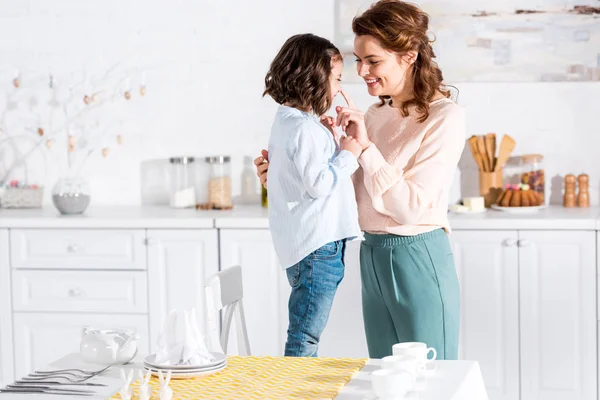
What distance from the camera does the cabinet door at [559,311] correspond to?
329cm

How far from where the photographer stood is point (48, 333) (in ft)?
11.9

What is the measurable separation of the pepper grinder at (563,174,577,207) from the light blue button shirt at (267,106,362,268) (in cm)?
150

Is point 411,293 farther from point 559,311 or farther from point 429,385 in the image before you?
point 559,311

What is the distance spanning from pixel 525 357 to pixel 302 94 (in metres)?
1.49

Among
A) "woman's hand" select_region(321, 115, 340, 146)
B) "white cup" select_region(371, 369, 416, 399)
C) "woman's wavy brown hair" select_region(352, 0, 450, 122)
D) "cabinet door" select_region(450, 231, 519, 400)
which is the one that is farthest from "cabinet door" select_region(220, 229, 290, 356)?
"white cup" select_region(371, 369, 416, 399)

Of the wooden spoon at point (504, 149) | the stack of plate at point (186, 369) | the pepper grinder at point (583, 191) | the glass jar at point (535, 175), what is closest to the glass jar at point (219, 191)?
the wooden spoon at point (504, 149)

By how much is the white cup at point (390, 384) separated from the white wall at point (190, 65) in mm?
2344

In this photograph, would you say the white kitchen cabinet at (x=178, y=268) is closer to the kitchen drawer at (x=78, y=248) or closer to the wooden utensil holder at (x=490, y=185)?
the kitchen drawer at (x=78, y=248)

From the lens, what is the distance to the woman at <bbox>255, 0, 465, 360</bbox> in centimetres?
217

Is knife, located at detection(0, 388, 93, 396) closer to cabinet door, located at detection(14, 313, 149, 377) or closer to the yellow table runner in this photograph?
the yellow table runner

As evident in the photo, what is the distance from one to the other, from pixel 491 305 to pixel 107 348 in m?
1.85

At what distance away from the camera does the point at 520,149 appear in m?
3.81

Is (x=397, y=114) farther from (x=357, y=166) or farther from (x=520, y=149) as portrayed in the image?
(x=520, y=149)

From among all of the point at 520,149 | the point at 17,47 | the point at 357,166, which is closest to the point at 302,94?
the point at 357,166
